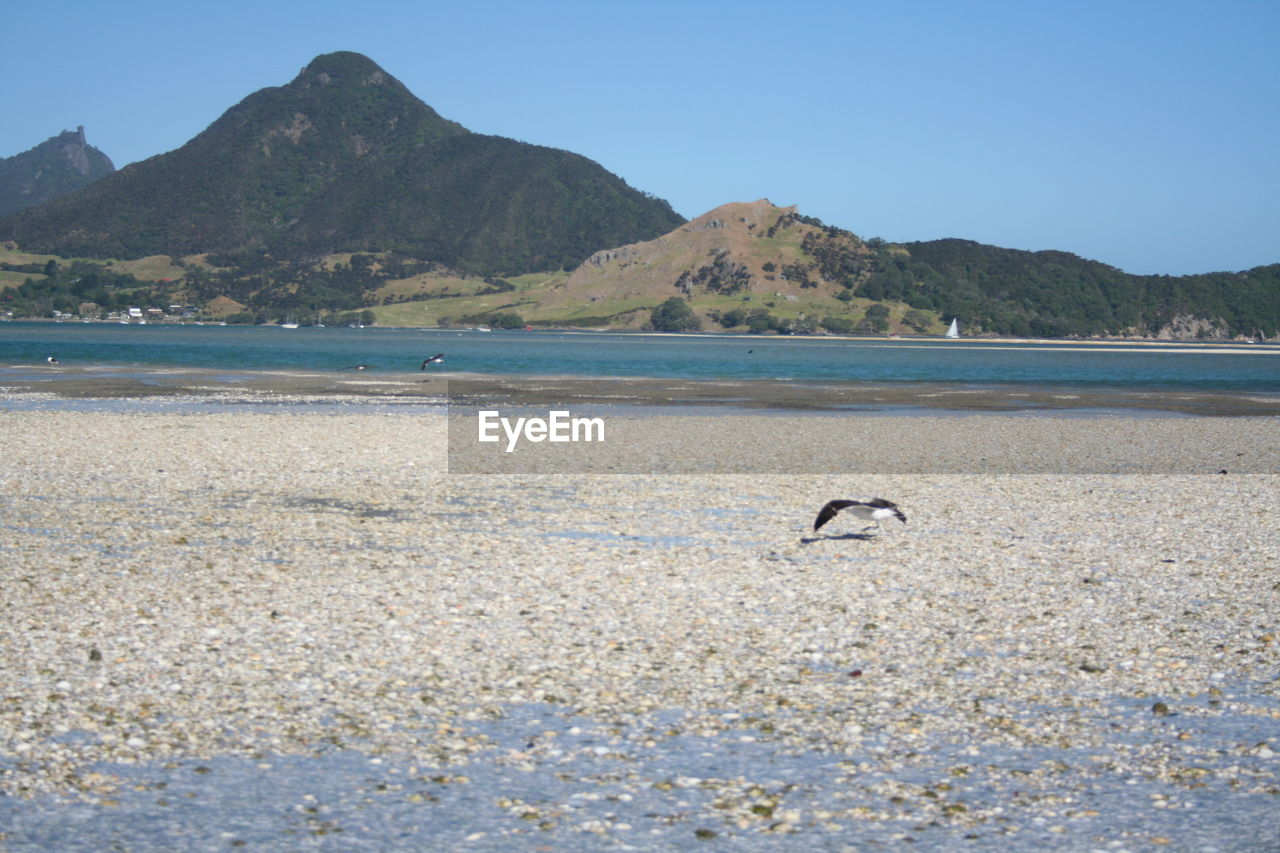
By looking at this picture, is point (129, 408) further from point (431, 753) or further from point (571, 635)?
point (431, 753)

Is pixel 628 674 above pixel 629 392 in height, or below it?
below

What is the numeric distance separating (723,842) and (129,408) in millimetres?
39350

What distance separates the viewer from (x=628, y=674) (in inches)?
448

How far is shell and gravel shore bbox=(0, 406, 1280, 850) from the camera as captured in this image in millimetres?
8266

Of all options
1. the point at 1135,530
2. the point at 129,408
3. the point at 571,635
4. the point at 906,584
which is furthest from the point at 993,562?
the point at 129,408

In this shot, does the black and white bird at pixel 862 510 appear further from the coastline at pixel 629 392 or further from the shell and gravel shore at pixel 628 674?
the coastline at pixel 629 392

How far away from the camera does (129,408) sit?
42750mm

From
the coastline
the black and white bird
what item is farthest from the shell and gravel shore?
the coastline

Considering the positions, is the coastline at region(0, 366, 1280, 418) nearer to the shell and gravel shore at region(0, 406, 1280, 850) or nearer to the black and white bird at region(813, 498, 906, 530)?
the shell and gravel shore at region(0, 406, 1280, 850)

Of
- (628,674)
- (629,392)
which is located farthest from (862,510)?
(629,392)

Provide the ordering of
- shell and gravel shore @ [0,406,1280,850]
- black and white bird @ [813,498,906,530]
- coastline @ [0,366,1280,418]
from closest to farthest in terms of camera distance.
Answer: shell and gravel shore @ [0,406,1280,850] → black and white bird @ [813,498,906,530] → coastline @ [0,366,1280,418]

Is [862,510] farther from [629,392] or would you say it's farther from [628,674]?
[629,392]

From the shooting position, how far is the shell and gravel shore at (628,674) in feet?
27.1

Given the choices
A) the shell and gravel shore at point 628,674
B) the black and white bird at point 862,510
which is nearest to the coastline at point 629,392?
the shell and gravel shore at point 628,674
